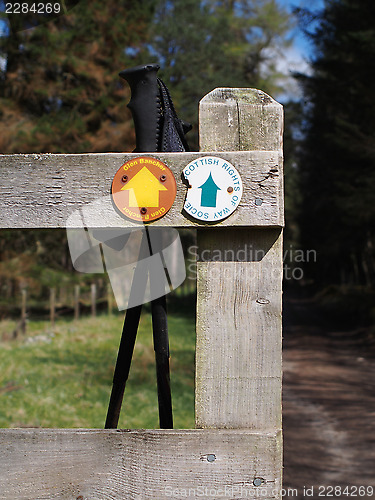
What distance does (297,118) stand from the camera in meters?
31.5

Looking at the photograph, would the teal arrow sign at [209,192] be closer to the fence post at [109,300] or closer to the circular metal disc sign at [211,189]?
the circular metal disc sign at [211,189]

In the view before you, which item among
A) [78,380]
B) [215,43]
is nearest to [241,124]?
[78,380]

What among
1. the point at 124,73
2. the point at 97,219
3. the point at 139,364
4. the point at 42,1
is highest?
the point at 42,1

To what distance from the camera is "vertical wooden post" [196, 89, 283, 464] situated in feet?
5.10

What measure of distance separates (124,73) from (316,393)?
8.06 meters

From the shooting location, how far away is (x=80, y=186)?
5.29 ft

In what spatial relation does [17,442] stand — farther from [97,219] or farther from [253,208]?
[253,208]

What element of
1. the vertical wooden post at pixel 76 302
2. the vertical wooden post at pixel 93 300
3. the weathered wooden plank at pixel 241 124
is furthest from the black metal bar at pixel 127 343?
the vertical wooden post at pixel 93 300

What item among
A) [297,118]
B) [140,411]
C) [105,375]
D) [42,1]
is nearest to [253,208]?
[42,1]

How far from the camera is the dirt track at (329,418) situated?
5.17 meters

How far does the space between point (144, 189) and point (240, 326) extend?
453mm

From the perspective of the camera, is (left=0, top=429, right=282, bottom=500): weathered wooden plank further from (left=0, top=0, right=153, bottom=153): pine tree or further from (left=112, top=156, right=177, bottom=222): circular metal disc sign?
(left=0, top=0, right=153, bottom=153): pine tree

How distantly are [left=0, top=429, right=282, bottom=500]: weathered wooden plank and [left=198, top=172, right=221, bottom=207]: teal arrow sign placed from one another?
0.60 meters

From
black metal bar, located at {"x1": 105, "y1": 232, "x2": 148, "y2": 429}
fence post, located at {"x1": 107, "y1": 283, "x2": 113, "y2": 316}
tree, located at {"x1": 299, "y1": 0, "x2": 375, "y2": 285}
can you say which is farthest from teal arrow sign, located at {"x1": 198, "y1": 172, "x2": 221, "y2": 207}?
fence post, located at {"x1": 107, "y1": 283, "x2": 113, "y2": 316}
